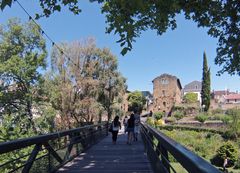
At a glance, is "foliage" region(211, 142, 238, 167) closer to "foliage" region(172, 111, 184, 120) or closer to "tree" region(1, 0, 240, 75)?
"tree" region(1, 0, 240, 75)

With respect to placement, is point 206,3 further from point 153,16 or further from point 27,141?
point 27,141

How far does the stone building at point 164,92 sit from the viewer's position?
99.7 meters

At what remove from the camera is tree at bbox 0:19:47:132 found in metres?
42.2

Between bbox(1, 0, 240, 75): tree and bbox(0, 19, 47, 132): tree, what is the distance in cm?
3155

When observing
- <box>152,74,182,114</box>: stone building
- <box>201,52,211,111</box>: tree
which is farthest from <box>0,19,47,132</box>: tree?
<box>152,74,182,114</box>: stone building

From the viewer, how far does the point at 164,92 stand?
340 feet

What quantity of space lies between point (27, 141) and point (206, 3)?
7128 millimetres

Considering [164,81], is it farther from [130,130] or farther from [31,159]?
[31,159]

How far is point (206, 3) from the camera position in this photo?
10703 mm

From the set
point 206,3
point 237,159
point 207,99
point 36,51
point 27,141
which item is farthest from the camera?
point 207,99

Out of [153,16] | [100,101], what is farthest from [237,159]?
[153,16]

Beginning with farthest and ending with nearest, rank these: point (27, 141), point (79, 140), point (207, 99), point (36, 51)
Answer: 1. point (207, 99)
2. point (36, 51)
3. point (79, 140)
4. point (27, 141)

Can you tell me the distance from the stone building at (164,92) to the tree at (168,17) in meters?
85.2

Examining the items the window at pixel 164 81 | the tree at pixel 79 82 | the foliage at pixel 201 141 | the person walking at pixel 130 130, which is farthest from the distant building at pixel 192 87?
the person walking at pixel 130 130
